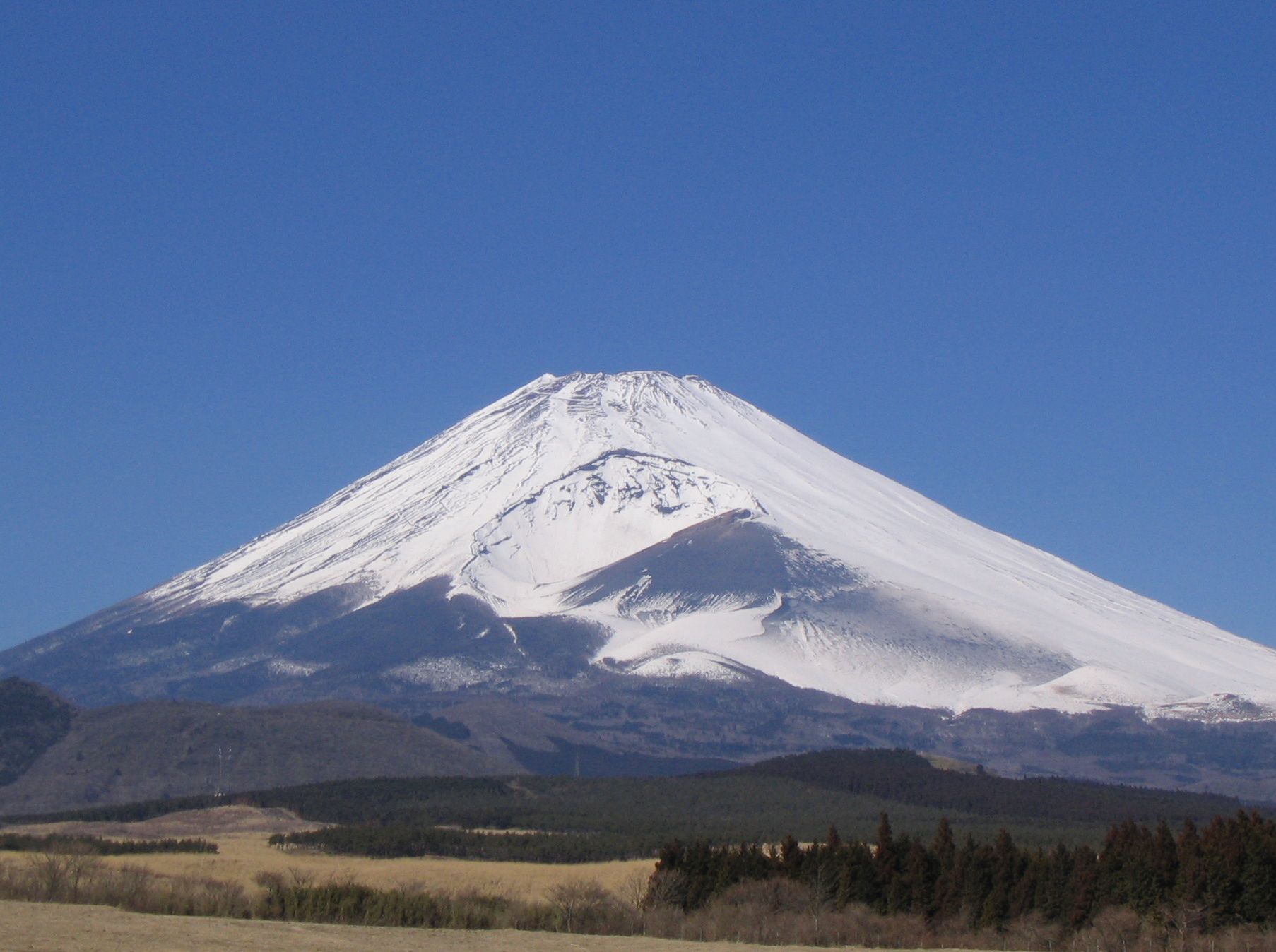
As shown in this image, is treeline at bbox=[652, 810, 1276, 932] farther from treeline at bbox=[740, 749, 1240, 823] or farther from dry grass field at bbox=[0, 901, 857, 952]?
treeline at bbox=[740, 749, 1240, 823]

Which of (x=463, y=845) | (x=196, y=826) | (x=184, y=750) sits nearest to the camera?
(x=463, y=845)

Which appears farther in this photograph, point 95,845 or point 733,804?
point 733,804

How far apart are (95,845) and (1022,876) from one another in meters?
41.0

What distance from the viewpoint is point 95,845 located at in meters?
76.9

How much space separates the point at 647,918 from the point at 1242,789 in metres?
158

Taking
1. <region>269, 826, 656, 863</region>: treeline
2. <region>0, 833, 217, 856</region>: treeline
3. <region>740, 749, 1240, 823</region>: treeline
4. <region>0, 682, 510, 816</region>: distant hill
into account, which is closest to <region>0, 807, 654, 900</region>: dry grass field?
<region>0, 833, 217, 856</region>: treeline

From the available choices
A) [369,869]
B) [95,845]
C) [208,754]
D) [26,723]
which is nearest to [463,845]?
[369,869]

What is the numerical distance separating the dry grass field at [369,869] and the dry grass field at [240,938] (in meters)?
19.7

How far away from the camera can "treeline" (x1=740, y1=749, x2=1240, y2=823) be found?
113375 mm

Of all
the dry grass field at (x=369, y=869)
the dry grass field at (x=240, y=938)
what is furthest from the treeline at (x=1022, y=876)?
the dry grass field at (x=240, y=938)

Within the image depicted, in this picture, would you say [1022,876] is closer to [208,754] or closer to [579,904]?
[579,904]

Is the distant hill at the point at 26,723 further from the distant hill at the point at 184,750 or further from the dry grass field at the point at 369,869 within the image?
the dry grass field at the point at 369,869

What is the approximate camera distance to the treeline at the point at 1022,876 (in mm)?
54375

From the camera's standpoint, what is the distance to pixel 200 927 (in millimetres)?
39531
